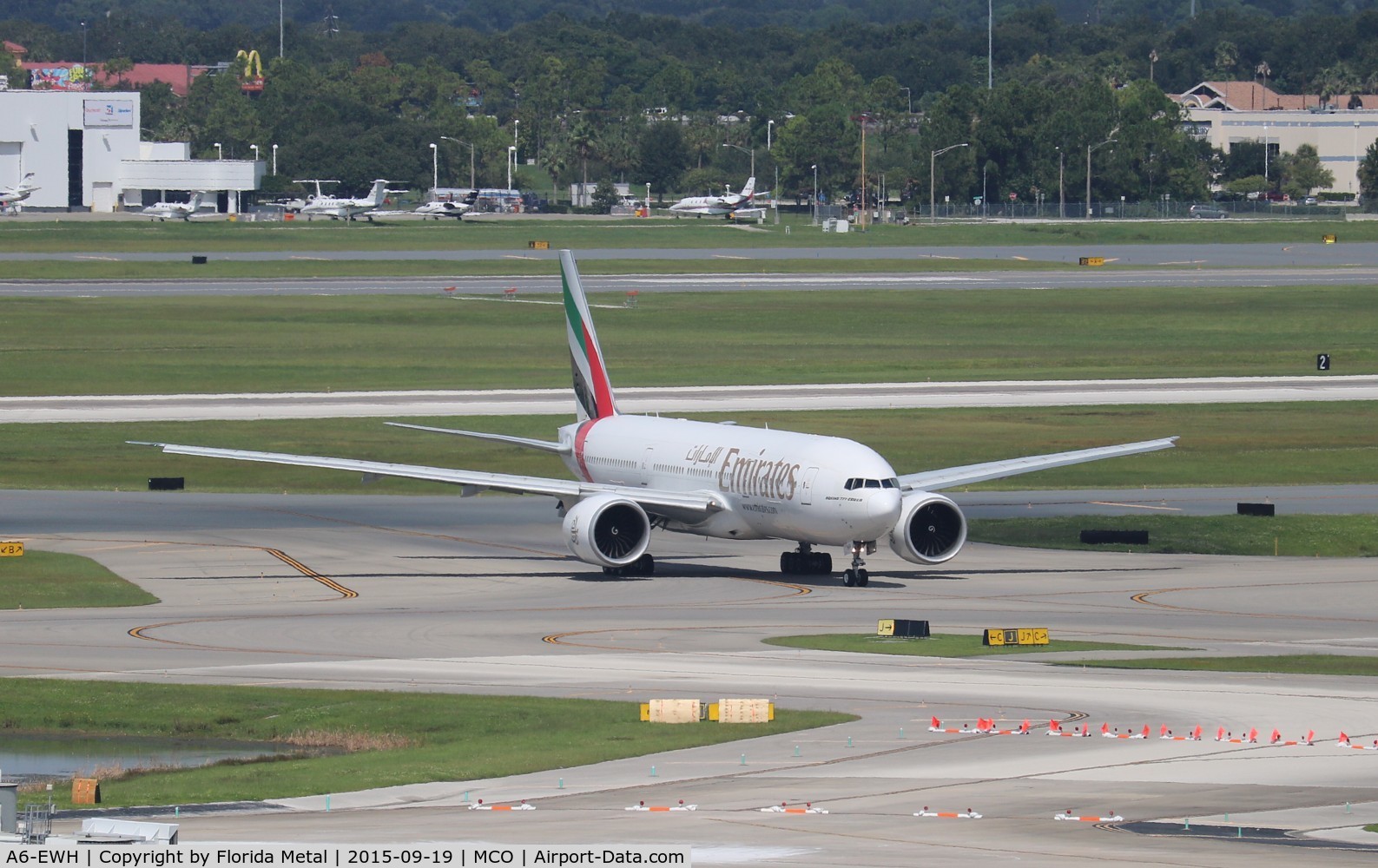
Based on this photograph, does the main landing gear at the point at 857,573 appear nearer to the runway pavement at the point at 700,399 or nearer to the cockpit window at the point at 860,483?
the cockpit window at the point at 860,483

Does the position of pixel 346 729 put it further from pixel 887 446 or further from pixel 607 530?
pixel 887 446

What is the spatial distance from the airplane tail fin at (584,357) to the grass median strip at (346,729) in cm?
2735

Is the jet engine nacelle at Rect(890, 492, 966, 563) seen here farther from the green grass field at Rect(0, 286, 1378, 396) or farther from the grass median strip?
the green grass field at Rect(0, 286, 1378, 396)

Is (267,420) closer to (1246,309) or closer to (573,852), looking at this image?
(573,852)

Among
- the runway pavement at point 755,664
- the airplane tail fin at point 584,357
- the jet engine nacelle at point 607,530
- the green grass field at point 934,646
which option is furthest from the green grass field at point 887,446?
the green grass field at point 934,646

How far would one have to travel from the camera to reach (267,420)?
93.2m

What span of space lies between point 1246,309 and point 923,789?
130 m

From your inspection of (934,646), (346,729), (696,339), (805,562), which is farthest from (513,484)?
(696,339)

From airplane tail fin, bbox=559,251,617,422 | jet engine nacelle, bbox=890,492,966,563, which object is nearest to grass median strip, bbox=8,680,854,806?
jet engine nacelle, bbox=890,492,966,563

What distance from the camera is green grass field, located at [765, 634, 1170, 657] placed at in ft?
152

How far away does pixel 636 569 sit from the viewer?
200ft

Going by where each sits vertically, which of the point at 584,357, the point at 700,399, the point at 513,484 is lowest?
the point at 513,484

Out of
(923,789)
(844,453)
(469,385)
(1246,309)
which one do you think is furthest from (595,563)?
(1246,309)

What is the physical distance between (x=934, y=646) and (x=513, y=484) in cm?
1838
